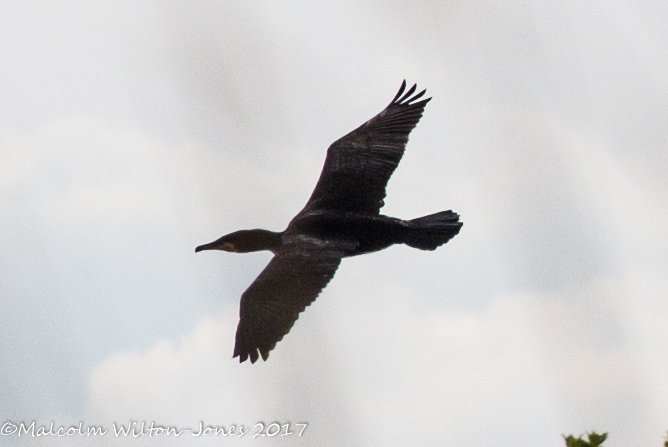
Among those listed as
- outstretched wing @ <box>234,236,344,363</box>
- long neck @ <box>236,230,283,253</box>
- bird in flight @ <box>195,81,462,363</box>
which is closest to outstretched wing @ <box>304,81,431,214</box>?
bird in flight @ <box>195,81,462,363</box>

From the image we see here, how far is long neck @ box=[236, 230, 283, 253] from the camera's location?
15.2m

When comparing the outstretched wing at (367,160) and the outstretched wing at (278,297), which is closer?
the outstretched wing at (278,297)

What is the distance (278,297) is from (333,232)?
5.11ft

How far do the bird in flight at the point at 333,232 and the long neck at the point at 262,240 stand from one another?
0.5 inches

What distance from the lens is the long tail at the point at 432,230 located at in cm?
1488

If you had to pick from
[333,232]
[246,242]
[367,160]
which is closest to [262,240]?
[246,242]

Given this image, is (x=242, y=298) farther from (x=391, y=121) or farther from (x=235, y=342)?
(x=391, y=121)

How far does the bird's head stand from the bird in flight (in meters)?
0.01

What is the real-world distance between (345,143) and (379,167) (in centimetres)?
68

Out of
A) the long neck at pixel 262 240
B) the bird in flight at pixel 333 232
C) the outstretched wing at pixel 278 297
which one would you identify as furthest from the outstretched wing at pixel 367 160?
the outstretched wing at pixel 278 297

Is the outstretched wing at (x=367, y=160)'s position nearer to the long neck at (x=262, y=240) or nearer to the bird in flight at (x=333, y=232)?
the bird in flight at (x=333, y=232)

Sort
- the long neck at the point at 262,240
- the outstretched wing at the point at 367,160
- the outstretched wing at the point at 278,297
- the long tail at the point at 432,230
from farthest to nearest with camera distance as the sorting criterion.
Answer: the outstretched wing at the point at 367,160 < the long neck at the point at 262,240 < the long tail at the point at 432,230 < the outstretched wing at the point at 278,297

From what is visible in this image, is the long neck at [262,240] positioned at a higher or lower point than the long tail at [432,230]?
lower

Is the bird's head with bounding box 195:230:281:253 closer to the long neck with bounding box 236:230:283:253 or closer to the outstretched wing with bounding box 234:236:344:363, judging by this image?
the long neck with bounding box 236:230:283:253
